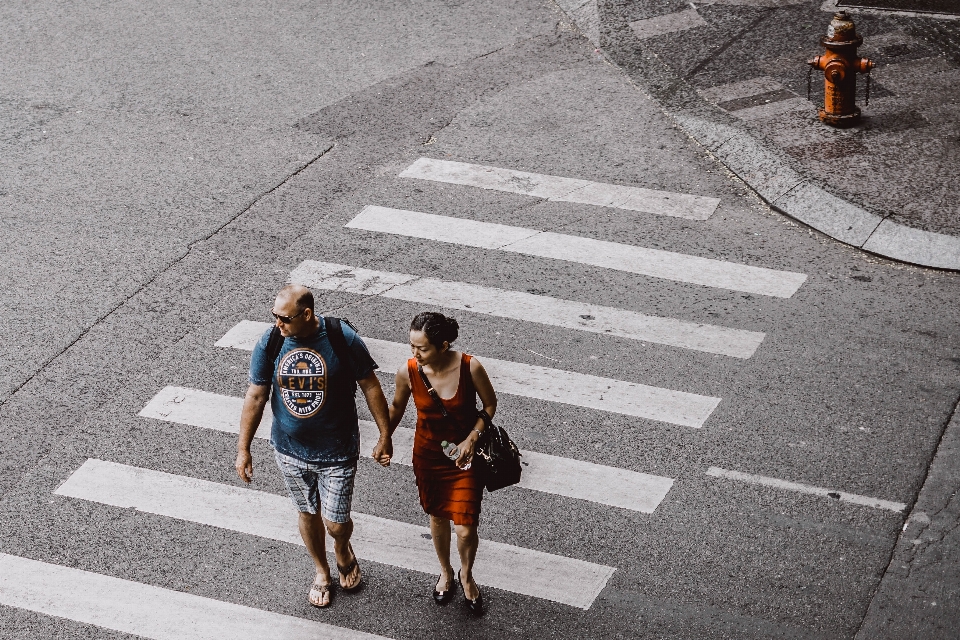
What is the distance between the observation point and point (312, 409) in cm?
596

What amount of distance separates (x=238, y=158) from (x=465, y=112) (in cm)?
253

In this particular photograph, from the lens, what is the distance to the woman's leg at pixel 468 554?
6078 millimetres

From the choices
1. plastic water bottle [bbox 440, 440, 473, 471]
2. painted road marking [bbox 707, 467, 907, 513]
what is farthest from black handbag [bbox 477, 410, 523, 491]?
A: painted road marking [bbox 707, 467, 907, 513]

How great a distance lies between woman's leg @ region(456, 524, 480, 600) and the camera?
608cm

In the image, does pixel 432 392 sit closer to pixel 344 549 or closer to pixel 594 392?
pixel 344 549

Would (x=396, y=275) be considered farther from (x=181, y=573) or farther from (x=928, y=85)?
(x=928, y=85)

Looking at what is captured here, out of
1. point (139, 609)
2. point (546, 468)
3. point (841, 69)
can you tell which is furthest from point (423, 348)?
point (841, 69)

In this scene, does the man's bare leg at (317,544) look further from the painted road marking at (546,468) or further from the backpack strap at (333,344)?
the painted road marking at (546,468)

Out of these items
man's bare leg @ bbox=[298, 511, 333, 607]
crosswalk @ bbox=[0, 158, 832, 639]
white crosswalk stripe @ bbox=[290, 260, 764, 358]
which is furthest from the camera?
white crosswalk stripe @ bbox=[290, 260, 764, 358]

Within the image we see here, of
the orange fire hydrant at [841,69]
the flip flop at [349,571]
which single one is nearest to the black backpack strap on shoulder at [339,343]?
the flip flop at [349,571]

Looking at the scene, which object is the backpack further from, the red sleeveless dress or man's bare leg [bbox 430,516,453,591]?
man's bare leg [bbox 430,516,453,591]

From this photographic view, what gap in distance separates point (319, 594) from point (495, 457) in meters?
1.42

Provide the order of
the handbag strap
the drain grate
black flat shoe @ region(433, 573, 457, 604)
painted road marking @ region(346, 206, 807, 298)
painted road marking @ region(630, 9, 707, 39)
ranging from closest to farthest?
the handbag strap, black flat shoe @ region(433, 573, 457, 604), painted road marking @ region(346, 206, 807, 298), the drain grate, painted road marking @ region(630, 9, 707, 39)

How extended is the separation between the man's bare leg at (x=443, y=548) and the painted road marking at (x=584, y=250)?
3.84m
